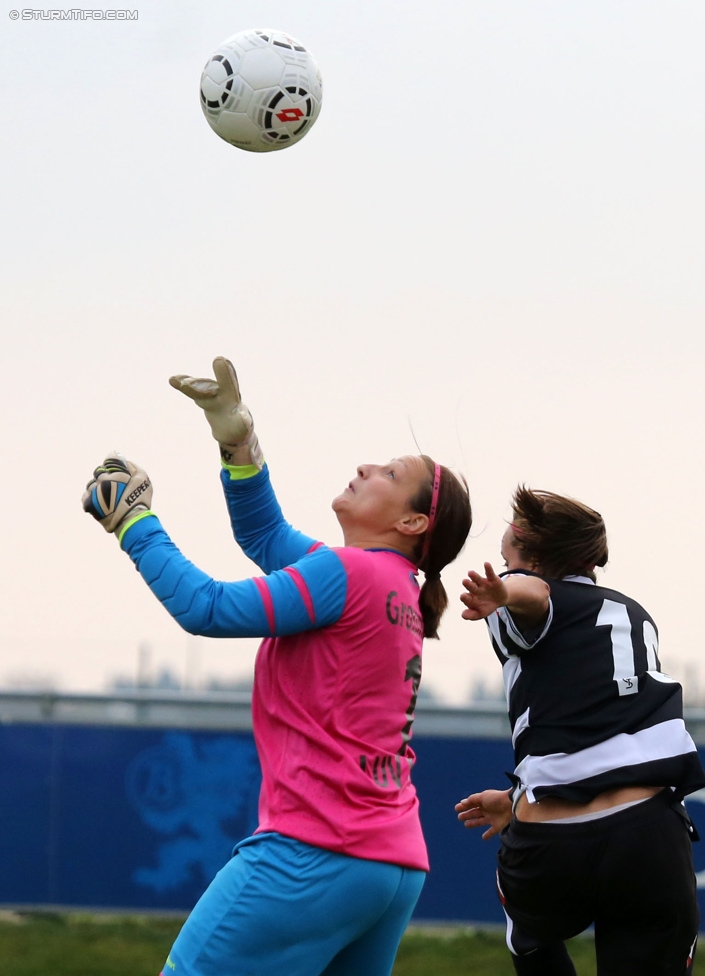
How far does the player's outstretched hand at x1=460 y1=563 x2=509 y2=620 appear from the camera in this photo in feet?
11.9

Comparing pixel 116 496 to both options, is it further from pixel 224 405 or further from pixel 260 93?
pixel 260 93

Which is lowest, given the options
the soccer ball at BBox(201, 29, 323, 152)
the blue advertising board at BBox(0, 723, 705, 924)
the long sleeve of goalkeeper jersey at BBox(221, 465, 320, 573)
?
the blue advertising board at BBox(0, 723, 705, 924)

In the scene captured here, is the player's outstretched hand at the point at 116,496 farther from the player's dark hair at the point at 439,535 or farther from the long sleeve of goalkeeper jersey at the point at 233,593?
the player's dark hair at the point at 439,535

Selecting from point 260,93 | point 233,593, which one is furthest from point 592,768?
point 260,93

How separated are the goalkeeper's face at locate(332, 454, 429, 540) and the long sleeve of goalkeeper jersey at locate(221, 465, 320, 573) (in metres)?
0.33

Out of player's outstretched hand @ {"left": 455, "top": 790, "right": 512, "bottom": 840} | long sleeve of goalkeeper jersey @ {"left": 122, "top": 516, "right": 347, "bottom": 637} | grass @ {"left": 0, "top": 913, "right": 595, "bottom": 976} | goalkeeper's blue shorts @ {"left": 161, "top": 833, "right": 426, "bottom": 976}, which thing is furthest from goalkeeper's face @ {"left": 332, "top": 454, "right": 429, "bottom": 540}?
grass @ {"left": 0, "top": 913, "right": 595, "bottom": 976}

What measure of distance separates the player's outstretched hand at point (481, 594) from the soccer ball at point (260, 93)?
1.93 metres

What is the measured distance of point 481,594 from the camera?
12.0 ft

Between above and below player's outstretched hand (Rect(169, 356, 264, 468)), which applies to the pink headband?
below

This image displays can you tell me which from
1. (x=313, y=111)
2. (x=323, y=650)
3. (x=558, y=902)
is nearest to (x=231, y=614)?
(x=323, y=650)

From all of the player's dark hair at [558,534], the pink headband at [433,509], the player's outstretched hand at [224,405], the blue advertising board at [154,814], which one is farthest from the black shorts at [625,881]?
the blue advertising board at [154,814]

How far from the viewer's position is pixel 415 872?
3449 millimetres

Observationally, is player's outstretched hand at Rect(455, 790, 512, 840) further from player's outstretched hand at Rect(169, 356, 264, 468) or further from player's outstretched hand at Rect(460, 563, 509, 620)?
player's outstretched hand at Rect(169, 356, 264, 468)

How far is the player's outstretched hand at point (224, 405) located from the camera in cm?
363
